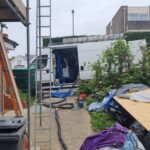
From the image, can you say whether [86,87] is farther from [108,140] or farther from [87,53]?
[108,140]

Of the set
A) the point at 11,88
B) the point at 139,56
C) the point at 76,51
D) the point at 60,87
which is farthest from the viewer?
the point at 76,51

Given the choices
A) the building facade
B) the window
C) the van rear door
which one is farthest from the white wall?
the window

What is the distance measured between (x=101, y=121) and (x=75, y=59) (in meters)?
12.0

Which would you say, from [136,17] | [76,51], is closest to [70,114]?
[76,51]

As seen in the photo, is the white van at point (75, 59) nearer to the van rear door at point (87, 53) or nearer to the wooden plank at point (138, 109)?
the van rear door at point (87, 53)

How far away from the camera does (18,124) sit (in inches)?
198

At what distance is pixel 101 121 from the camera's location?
39.0ft

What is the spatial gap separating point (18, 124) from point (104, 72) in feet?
44.6

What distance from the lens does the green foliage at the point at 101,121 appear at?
37.2ft

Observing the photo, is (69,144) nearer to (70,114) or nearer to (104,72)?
(70,114)

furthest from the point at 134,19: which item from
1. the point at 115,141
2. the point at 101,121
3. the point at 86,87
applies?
the point at 115,141

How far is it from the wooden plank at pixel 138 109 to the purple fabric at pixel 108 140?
994mm

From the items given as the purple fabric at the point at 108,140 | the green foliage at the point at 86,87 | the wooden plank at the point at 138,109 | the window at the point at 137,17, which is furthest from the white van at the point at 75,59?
the window at the point at 137,17

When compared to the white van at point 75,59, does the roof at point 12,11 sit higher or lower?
higher
